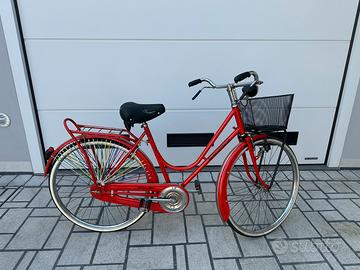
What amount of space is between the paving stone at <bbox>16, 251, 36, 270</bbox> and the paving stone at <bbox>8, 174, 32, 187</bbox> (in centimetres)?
100

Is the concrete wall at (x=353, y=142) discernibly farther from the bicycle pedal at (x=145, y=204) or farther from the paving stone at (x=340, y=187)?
the bicycle pedal at (x=145, y=204)

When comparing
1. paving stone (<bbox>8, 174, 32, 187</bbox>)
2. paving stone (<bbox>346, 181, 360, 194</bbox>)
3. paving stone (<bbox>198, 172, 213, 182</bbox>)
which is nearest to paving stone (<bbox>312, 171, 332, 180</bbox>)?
paving stone (<bbox>346, 181, 360, 194</bbox>)

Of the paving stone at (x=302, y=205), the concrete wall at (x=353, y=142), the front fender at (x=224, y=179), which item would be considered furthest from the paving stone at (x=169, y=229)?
the concrete wall at (x=353, y=142)

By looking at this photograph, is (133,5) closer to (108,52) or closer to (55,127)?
(108,52)

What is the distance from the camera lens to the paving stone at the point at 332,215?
7.13ft

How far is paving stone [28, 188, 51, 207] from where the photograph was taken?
229cm

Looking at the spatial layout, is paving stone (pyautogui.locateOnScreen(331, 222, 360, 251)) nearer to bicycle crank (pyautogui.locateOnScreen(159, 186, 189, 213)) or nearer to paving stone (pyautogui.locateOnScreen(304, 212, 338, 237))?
paving stone (pyautogui.locateOnScreen(304, 212, 338, 237))

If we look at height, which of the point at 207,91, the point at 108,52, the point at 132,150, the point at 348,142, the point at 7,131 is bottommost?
the point at 348,142

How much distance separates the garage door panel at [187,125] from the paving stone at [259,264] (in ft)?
4.16

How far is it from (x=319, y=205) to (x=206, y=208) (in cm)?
104

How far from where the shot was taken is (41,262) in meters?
1.73

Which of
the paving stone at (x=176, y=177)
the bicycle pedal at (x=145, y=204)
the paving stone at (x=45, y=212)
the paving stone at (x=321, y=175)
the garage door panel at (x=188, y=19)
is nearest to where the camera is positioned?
the bicycle pedal at (x=145, y=204)

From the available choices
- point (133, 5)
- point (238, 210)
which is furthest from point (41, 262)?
point (133, 5)

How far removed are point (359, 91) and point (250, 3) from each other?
145cm
